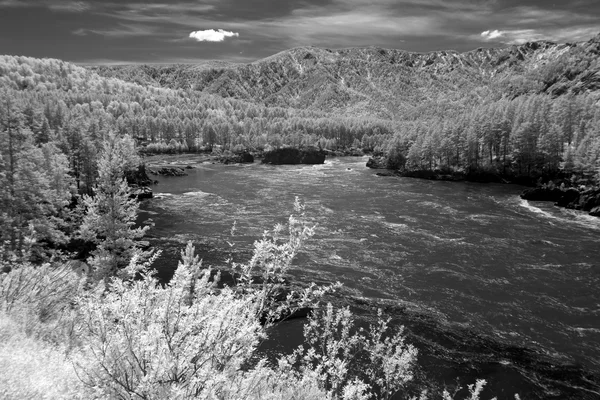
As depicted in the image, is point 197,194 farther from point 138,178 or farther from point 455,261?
point 455,261

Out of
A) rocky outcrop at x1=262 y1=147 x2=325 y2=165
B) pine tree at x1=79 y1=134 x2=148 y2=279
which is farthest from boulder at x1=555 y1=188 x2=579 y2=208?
rocky outcrop at x1=262 y1=147 x2=325 y2=165

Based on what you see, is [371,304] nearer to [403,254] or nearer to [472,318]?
[472,318]

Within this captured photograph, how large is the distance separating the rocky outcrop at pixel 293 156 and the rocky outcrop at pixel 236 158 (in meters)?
6.90

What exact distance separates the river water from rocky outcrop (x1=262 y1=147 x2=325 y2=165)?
54333mm

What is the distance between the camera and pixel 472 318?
2800 cm

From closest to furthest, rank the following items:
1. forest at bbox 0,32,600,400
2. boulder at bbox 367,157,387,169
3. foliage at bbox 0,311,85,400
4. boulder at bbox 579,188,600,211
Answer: forest at bbox 0,32,600,400 → foliage at bbox 0,311,85,400 → boulder at bbox 579,188,600,211 → boulder at bbox 367,157,387,169

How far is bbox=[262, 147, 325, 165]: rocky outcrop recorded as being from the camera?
433 feet

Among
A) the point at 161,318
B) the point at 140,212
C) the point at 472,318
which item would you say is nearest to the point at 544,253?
the point at 472,318

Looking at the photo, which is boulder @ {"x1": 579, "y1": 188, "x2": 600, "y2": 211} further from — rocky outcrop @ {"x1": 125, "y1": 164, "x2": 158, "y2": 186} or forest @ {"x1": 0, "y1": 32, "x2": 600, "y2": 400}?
rocky outcrop @ {"x1": 125, "y1": 164, "x2": 158, "y2": 186}

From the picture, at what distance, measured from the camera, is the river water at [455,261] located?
23375mm

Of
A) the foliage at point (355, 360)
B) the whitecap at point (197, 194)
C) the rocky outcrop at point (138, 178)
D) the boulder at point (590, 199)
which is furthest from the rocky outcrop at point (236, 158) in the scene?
the foliage at point (355, 360)

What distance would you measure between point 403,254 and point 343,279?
31.1 feet

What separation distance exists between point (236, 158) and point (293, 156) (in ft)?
65.1

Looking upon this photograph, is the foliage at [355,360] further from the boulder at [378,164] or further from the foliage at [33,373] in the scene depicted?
Result: the boulder at [378,164]
